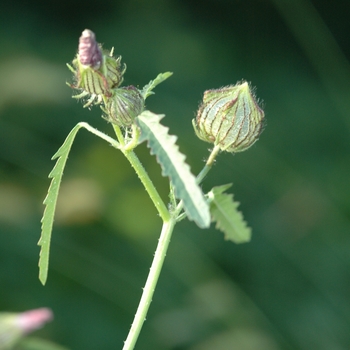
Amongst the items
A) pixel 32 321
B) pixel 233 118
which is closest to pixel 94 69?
pixel 233 118

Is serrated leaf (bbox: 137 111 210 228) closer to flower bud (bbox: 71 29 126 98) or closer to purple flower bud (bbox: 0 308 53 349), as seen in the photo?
flower bud (bbox: 71 29 126 98)

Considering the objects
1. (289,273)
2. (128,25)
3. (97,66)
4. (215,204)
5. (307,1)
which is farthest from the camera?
(307,1)

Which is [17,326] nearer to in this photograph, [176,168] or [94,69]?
[176,168]

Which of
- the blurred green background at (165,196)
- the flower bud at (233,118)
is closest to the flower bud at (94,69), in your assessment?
the flower bud at (233,118)

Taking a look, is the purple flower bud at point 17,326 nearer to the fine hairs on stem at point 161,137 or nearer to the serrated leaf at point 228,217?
the fine hairs on stem at point 161,137

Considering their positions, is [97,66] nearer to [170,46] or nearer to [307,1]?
[170,46]

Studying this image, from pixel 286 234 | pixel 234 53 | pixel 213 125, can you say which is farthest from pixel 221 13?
pixel 213 125
